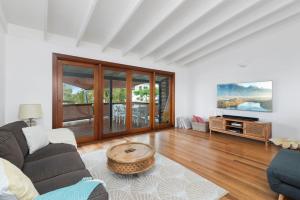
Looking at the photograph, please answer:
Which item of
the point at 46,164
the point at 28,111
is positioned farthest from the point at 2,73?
the point at 46,164

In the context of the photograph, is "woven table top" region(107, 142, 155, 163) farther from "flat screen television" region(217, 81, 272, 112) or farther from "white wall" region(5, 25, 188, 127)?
"flat screen television" region(217, 81, 272, 112)

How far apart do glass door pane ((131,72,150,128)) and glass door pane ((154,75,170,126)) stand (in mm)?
402

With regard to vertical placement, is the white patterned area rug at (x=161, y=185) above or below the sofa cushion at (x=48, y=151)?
below

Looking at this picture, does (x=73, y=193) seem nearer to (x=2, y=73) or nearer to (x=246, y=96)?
(x=2, y=73)

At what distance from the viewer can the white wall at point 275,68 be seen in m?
3.59

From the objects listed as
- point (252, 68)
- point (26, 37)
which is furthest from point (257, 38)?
point (26, 37)

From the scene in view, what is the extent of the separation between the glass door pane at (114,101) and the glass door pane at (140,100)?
33 centimetres

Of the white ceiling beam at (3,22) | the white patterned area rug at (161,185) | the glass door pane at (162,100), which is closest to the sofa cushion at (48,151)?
the white patterned area rug at (161,185)

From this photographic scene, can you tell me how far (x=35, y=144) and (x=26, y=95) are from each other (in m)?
1.56

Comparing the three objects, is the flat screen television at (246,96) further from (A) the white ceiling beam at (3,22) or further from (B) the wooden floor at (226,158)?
(A) the white ceiling beam at (3,22)

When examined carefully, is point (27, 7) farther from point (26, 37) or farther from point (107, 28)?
point (107, 28)

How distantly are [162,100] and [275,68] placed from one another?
3377mm

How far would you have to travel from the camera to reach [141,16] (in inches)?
116

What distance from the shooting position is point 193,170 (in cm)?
244
